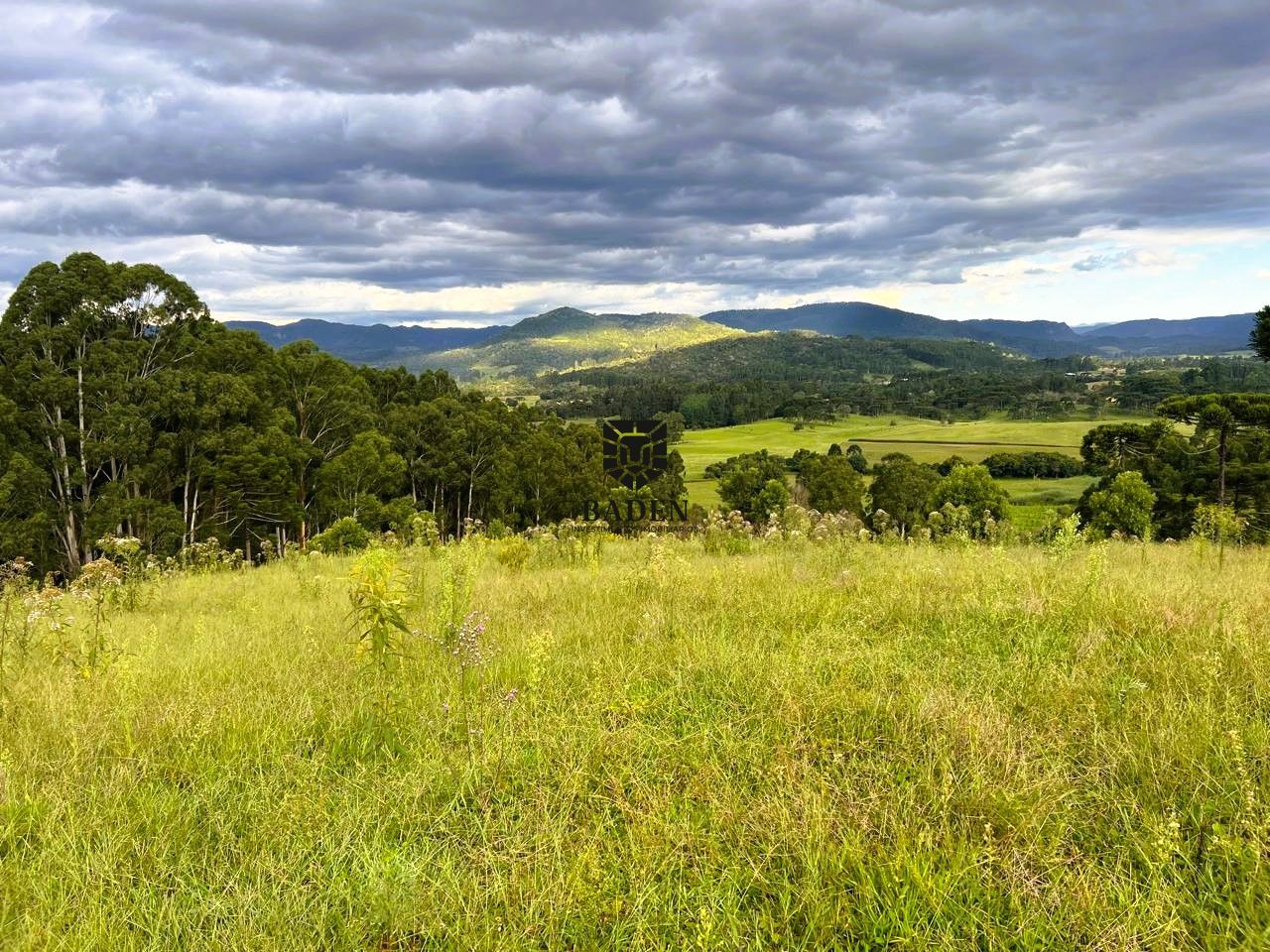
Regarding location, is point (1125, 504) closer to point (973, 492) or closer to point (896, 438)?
point (973, 492)

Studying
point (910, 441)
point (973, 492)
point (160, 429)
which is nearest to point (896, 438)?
point (910, 441)

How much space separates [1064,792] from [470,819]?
273 cm

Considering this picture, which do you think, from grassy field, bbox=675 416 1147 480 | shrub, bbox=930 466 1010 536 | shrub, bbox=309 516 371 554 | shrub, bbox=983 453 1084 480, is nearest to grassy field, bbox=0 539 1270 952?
shrub, bbox=309 516 371 554

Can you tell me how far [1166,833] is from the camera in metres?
2.74

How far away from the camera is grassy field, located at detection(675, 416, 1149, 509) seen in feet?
293

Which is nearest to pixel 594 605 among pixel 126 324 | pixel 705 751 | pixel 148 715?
pixel 705 751

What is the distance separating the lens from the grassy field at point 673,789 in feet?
8.44
